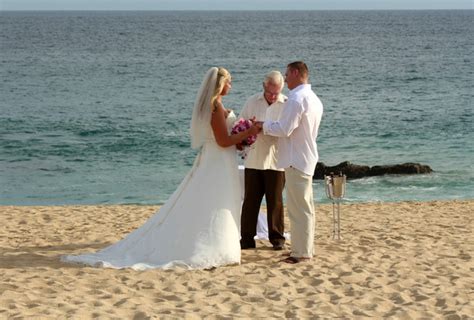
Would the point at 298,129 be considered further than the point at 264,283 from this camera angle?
Yes

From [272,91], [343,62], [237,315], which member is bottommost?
[237,315]

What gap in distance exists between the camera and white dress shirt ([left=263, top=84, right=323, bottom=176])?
877 centimetres

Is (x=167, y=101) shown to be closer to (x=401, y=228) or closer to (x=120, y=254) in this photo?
A: (x=401, y=228)

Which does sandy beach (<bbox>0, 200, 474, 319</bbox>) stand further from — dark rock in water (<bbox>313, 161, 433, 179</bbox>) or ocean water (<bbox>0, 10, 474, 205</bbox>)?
dark rock in water (<bbox>313, 161, 433, 179</bbox>)

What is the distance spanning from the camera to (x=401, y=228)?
12102 mm

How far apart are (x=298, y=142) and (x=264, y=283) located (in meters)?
1.40

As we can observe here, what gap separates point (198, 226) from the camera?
9055 mm

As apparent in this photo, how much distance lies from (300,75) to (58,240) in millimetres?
3834

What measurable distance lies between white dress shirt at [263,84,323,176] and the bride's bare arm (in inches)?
8.1

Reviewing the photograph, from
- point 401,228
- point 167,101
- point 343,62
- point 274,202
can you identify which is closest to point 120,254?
point 274,202

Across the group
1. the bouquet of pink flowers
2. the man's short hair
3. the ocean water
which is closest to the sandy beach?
the bouquet of pink flowers

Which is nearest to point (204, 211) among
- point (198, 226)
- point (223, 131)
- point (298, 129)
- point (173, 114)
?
point (198, 226)

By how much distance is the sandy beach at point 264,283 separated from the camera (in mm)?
7621

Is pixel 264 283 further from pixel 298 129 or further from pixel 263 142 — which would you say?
pixel 263 142
